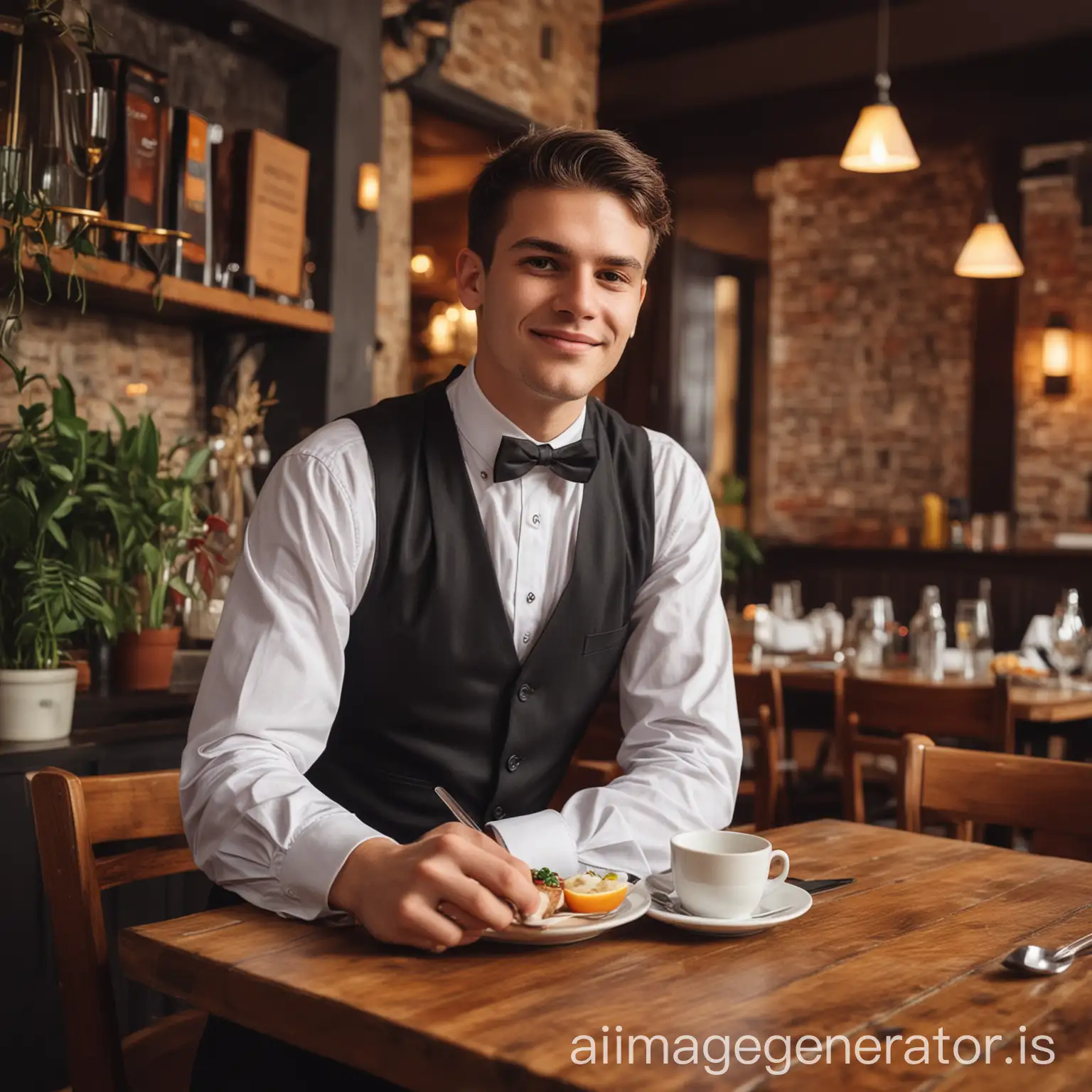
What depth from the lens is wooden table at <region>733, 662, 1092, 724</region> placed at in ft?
10.6

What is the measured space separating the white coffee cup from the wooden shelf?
202 centimetres

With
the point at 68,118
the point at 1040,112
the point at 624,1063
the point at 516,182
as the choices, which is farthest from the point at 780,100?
the point at 624,1063

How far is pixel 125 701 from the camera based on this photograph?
8.48ft

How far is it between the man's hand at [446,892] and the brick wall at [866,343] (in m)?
7.87

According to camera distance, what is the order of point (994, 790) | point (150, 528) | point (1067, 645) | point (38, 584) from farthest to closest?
point (1067, 645) < point (150, 528) < point (38, 584) < point (994, 790)

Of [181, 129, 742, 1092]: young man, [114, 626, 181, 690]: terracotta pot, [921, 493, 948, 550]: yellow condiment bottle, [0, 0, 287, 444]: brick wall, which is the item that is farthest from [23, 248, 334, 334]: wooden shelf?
[921, 493, 948, 550]: yellow condiment bottle

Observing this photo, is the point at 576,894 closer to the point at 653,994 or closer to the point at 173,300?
the point at 653,994

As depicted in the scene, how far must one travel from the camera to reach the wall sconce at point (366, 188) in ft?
12.7

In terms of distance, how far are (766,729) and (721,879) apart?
6.95ft

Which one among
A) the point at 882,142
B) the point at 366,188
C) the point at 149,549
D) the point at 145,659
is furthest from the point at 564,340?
the point at 882,142

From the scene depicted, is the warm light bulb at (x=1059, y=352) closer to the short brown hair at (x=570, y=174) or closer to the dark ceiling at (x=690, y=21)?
the dark ceiling at (x=690, y=21)

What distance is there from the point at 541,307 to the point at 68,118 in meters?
1.36

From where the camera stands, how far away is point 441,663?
4.97 feet

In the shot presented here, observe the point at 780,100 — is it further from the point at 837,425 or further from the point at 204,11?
the point at 204,11
